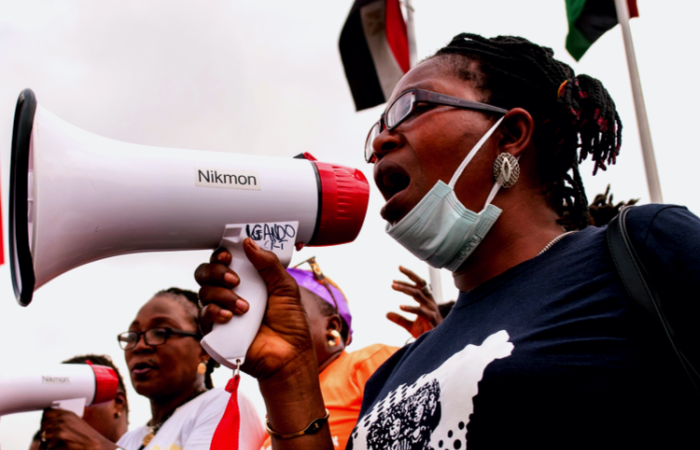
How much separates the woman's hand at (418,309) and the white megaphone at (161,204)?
1.70m

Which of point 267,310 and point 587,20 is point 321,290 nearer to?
point 267,310

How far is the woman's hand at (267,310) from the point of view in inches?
68.2

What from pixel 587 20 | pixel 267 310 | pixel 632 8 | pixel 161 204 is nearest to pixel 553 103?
pixel 267 310

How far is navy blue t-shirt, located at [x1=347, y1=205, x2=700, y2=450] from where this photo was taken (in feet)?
3.61

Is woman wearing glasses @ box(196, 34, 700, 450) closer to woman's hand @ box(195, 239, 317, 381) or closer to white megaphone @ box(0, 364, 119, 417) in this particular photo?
woman's hand @ box(195, 239, 317, 381)

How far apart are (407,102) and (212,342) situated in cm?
97

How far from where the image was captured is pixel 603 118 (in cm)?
188

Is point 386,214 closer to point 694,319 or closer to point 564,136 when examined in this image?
point 564,136

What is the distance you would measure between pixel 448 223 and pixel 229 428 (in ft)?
2.95

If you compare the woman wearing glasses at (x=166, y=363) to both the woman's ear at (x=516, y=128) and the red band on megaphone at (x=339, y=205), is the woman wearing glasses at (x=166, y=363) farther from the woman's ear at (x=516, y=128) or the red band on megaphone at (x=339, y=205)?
the woman's ear at (x=516, y=128)

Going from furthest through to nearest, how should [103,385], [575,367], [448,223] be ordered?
[103,385], [448,223], [575,367]

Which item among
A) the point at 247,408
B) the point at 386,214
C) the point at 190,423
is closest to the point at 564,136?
the point at 386,214

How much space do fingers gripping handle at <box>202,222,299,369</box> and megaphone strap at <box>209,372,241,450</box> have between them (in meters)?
0.07

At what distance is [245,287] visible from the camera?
1769 millimetres
